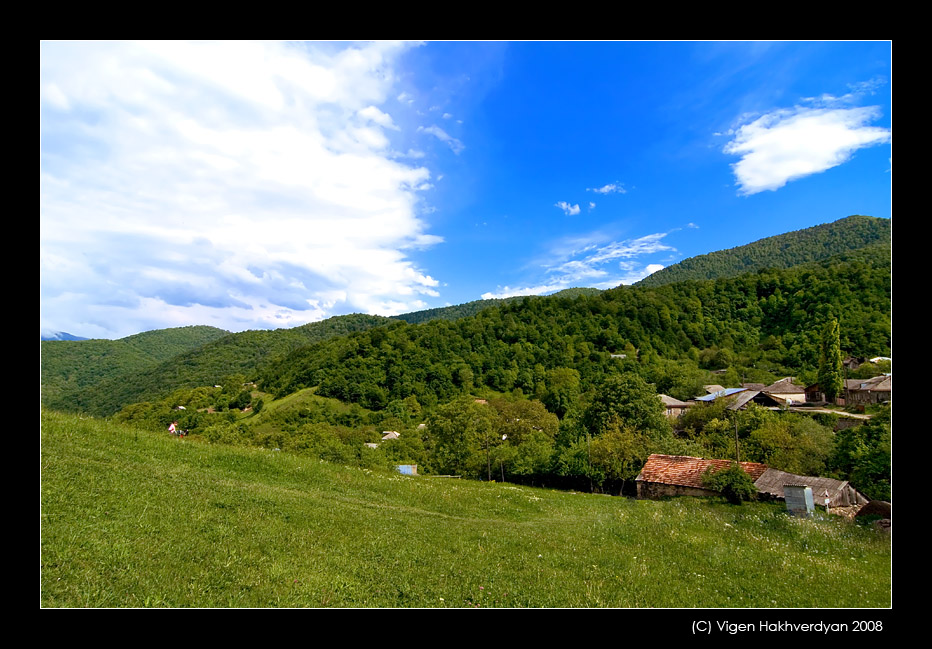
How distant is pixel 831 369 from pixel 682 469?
119ft

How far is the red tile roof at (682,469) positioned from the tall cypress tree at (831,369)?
32.0 metres

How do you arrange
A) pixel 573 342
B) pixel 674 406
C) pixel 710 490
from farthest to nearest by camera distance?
1. pixel 573 342
2. pixel 674 406
3. pixel 710 490

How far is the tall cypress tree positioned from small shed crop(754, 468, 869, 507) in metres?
35.4

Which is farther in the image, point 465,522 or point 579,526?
point 579,526

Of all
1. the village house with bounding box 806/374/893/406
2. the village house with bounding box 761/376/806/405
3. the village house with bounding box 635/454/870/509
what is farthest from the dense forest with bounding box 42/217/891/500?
the village house with bounding box 761/376/806/405

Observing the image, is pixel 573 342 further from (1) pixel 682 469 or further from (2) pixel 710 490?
(2) pixel 710 490

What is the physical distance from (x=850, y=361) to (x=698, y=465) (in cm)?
4469

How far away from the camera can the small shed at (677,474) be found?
2211 centimetres

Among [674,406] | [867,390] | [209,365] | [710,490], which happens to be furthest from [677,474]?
[209,365]

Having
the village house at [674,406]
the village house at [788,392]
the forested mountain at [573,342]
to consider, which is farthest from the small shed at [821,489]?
the forested mountain at [573,342]

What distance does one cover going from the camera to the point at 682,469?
2462 centimetres
